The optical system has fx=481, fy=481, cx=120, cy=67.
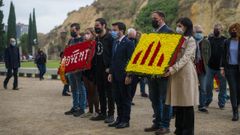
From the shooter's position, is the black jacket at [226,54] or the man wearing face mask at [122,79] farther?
the black jacket at [226,54]

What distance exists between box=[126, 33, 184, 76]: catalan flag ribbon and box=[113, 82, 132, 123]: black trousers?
0.85 metres

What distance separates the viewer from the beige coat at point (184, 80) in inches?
304

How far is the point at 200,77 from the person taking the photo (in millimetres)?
11945

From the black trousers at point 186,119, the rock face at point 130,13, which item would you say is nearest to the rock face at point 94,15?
the rock face at point 130,13

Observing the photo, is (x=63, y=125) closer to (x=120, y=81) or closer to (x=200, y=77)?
(x=120, y=81)

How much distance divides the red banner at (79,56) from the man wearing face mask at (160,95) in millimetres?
2132

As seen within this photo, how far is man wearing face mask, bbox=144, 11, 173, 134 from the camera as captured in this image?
8477 mm

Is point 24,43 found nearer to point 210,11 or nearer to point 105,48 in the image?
point 210,11

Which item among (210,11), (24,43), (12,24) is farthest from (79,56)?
(24,43)

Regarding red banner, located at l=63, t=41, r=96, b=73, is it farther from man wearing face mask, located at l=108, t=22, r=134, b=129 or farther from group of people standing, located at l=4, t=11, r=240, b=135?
man wearing face mask, located at l=108, t=22, r=134, b=129

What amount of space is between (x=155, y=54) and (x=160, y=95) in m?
0.93

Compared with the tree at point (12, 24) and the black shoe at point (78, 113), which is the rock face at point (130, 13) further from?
the black shoe at point (78, 113)

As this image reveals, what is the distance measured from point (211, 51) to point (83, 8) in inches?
3144

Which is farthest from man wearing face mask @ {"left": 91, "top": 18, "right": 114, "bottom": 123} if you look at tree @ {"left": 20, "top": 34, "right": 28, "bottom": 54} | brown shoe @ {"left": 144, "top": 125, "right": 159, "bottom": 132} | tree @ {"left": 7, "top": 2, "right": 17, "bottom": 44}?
tree @ {"left": 20, "top": 34, "right": 28, "bottom": 54}
